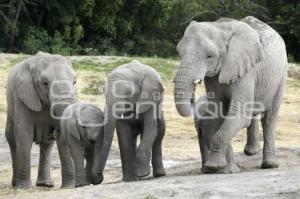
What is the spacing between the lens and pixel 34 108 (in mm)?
9367

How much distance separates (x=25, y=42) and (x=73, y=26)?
7.12ft

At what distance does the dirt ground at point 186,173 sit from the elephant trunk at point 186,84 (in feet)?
2.26

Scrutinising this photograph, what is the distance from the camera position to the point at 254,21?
31.3 feet

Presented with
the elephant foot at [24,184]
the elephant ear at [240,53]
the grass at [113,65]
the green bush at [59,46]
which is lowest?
the elephant foot at [24,184]

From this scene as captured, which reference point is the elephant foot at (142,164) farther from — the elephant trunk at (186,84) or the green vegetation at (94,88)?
the green vegetation at (94,88)

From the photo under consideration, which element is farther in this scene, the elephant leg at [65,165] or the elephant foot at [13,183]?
the elephant foot at [13,183]

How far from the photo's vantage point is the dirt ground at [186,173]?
695 centimetres

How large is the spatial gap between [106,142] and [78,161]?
377 millimetres

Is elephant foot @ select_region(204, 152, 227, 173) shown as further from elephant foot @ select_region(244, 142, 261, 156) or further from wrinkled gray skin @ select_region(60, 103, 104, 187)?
elephant foot @ select_region(244, 142, 261, 156)

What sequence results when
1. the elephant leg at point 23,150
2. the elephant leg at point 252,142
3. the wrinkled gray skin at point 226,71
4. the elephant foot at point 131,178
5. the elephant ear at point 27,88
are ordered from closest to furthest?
the wrinkled gray skin at point 226,71
the elephant foot at point 131,178
the elephant ear at point 27,88
the elephant leg at point 23,150
the elephant leg at point 252,142

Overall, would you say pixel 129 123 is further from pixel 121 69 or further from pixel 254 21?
pixel 254 21

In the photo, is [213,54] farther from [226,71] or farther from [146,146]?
[146,146]

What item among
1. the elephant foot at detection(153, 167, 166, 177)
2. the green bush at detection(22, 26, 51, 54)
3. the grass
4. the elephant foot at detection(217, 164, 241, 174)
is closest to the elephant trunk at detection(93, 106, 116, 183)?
the elephant foot at detection(153, 167, 166, 177)

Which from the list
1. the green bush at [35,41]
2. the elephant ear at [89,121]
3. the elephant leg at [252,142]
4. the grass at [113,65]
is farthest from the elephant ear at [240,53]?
the green bush at [35,41]
